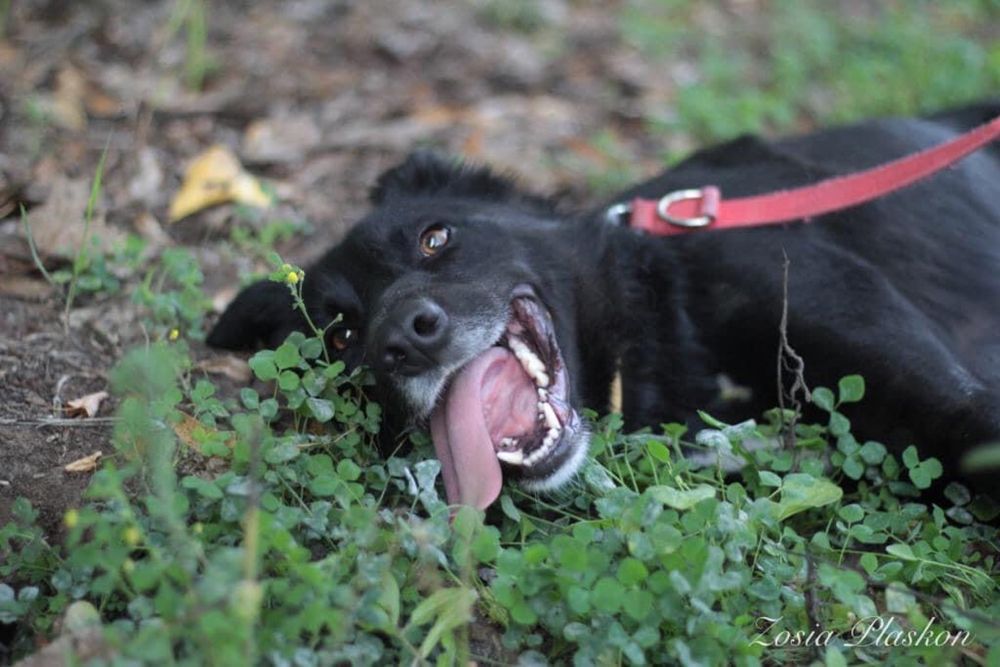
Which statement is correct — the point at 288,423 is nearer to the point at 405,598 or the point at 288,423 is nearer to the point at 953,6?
the point at 405,598

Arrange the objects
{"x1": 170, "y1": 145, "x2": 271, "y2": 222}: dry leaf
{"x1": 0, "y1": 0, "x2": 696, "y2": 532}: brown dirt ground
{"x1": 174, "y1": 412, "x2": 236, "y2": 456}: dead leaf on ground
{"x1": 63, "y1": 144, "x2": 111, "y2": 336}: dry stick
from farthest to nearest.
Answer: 1. {"x1": 170, "y1": 145, "x2": 271, "y2": 222}: dry leaf
2. {"x1": 0, "y1": 0, "x2": 696, "y2": 532}: brown dirt ground
3. {"x1": 63, "y1": 144, "x2": 111, "y2": 336}: dry stick
4. {"x1": 174, "y1": 412, "x2": 236, "y2": 456}: dead leaf on ground

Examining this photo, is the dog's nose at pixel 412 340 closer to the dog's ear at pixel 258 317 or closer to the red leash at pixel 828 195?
the dog's ear at pixel 258 317

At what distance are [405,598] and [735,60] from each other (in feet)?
14.6

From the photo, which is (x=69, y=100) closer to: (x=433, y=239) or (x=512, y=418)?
(x=433, y=239)

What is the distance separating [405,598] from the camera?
88.4 inches

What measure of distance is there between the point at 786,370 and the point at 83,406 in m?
2.00

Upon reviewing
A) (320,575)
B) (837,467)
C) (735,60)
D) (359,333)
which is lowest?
(735,60)

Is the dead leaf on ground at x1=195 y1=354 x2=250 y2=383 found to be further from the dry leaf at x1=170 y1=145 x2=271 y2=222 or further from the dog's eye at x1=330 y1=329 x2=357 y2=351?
the dry leaf at x1=170 y1=145 x2=271 y2=222

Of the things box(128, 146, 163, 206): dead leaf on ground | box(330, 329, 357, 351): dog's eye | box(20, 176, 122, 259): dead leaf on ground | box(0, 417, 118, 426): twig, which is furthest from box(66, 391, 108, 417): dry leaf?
box(128, 146, 163, 206): dead leaf on ground

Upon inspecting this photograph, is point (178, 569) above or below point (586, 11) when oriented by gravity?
above

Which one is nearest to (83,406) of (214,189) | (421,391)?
(421,391)

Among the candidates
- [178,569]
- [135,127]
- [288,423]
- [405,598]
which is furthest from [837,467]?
[135,127]

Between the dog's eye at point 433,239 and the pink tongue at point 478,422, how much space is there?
0.43 metres

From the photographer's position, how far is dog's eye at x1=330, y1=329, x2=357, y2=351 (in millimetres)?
3096
